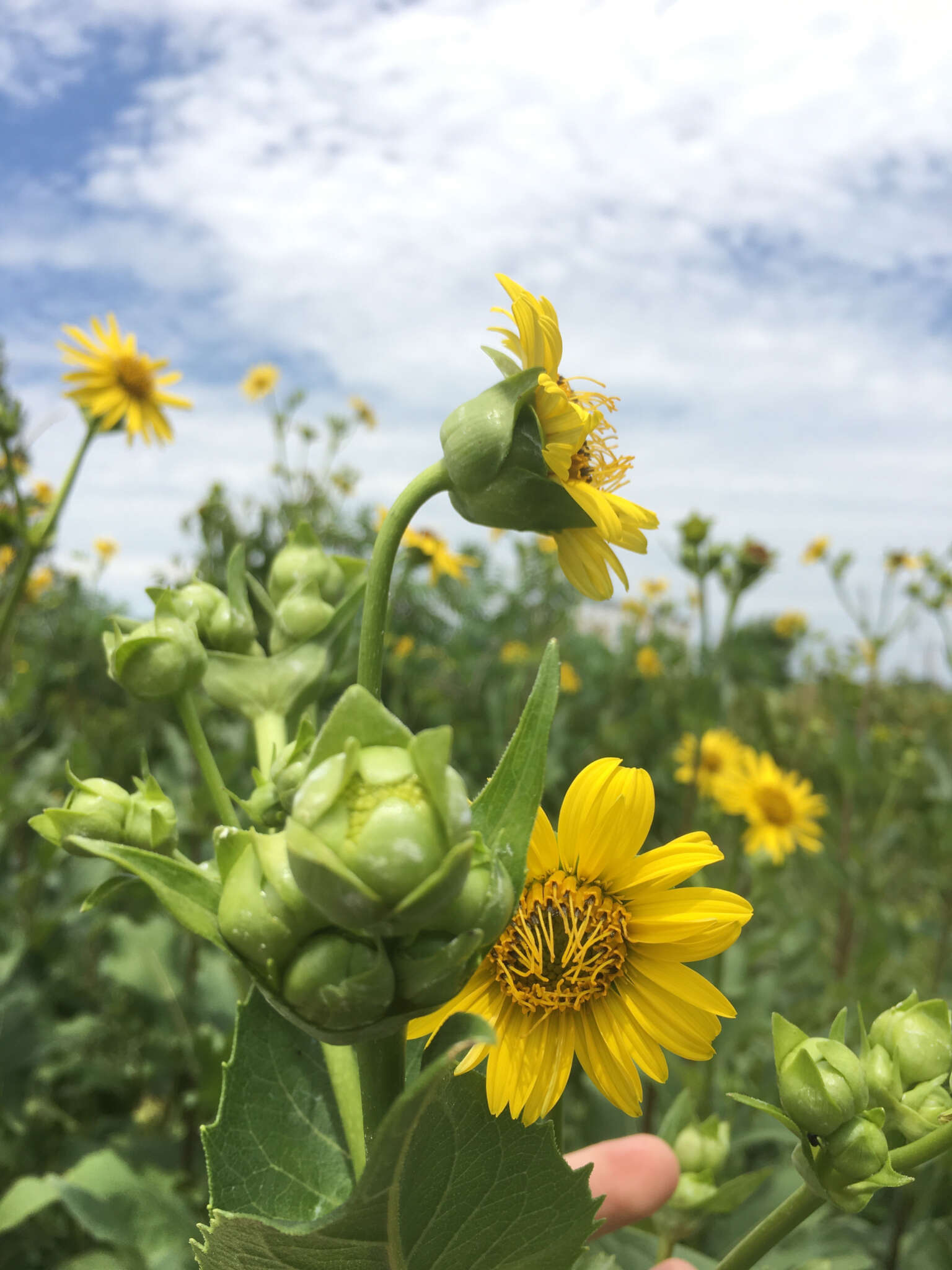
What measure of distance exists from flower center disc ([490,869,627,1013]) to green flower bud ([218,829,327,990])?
0.84ft

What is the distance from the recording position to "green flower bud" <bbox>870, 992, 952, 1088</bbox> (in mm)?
656

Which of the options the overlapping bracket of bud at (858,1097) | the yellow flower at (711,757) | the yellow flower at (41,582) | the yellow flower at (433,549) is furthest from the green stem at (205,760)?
the yellow flower at (41,582)

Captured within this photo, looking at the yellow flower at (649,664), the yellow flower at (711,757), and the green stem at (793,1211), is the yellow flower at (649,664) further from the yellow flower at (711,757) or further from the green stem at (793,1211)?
the green stem at (793,1211)

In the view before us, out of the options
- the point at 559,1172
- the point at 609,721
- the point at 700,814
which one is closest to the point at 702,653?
the point at 700,814

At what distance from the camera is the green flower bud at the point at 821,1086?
23.3 inches

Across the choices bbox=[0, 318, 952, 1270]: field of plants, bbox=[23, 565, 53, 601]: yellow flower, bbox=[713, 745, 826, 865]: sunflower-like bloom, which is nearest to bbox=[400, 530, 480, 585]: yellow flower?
bbox=[0, 318, 952, 1270]: field of plants

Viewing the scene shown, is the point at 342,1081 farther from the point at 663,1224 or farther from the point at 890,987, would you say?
the point at 890,987

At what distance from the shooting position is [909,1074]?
66 cm

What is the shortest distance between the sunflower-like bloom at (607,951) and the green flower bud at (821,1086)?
5 centimetres

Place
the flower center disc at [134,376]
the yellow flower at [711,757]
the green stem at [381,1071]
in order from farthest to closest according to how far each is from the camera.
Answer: the yellow flower at [711,757] < the flower center disc at [134,376] < the green stem at [381,1071]

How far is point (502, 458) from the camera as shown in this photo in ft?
1.94

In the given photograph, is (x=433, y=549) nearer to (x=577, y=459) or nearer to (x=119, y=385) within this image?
(x=119, y=385)

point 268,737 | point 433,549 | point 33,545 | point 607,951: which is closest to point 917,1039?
point 607,951

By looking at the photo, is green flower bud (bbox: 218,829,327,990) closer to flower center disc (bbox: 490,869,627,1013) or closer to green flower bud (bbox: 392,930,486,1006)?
green flower bud (bbox: 392,930,486,1006)
